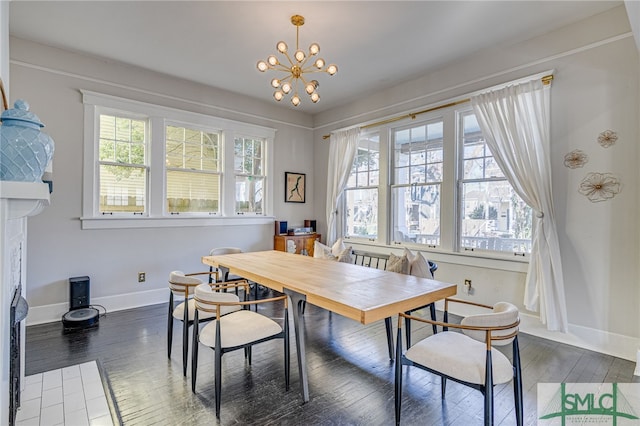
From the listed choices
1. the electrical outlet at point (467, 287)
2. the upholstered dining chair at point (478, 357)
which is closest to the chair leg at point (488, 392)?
the upholstered dining chair at point (478, 357)

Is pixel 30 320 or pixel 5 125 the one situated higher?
pixel 5 125

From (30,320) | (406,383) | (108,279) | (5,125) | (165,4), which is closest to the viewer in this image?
(5,125)

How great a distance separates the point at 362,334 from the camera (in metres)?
3.24

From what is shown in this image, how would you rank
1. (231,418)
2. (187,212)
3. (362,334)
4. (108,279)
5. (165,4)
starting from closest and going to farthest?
(231,418)
(165,4)
(362,334)
(108,279)
(187,212)

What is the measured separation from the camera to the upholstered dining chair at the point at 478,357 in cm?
158

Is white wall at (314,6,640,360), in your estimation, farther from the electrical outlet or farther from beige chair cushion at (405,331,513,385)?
beige chair cushion at (405,331,513,385)

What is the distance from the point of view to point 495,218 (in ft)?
11.9

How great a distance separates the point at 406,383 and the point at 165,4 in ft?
12.0

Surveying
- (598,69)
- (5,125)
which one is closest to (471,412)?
(5,125)

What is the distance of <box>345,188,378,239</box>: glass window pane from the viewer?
4988mm

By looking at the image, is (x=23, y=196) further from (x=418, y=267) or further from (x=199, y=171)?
(x=199, y=171)

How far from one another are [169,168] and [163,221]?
0.72 meters

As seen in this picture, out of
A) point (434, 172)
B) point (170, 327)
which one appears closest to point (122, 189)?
point (170, 327)

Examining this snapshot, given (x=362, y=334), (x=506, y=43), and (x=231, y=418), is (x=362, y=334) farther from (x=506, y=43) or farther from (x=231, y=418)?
(x=506, y=43)
